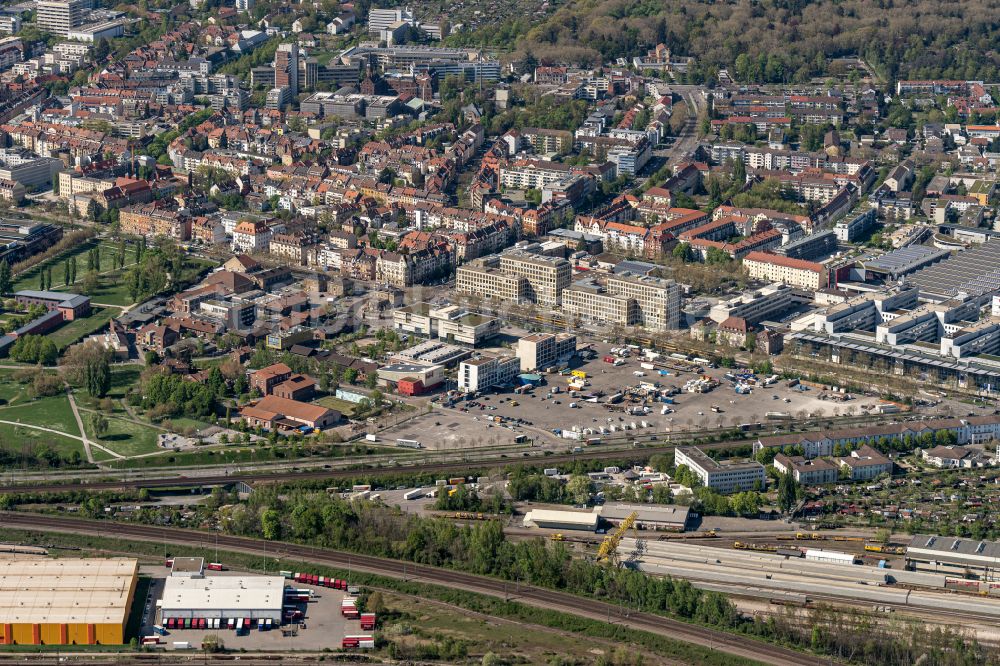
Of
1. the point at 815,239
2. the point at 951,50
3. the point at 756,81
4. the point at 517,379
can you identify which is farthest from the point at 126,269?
the point at 951,50

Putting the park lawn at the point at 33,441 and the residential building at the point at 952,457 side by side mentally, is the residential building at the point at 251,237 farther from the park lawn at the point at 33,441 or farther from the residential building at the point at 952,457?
the residential building at the point at 952,457

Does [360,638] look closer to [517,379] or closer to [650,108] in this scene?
[517,379]

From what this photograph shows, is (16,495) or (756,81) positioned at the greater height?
(756,81)

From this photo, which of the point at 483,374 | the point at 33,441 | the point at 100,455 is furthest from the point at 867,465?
the point at 33,441

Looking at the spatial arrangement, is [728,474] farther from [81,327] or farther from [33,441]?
[81,327]

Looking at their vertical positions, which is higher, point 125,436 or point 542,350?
point 542,350

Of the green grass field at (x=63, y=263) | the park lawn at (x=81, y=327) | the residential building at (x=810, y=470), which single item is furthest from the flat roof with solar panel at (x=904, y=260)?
the green grass field at (x=63, y=263)
